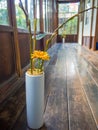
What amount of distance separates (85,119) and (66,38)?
35.8ft

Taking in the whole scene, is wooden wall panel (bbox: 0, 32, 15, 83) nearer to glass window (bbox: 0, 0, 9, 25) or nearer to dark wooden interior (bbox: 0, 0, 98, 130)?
dark wooden interior (bbox: 0, 0, 98, 130)

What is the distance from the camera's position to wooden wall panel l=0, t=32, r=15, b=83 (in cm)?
153

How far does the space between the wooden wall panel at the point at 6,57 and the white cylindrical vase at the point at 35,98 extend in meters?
0.63

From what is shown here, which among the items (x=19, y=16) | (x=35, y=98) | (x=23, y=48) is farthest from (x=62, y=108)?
(x=19, y=16)

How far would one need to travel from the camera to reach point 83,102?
1420 mm

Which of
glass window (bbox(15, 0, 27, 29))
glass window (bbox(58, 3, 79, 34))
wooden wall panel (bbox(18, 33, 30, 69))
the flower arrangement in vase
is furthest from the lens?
glass window (bbox(58, 3, 79, 34))

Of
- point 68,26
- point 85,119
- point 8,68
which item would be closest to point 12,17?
point 8,68

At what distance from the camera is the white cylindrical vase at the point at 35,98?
0.95 metres

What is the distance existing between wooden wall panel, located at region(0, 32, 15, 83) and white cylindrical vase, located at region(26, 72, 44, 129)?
635 millimetres

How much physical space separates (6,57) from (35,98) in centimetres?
79

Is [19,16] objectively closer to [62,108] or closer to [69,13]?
[62,108]

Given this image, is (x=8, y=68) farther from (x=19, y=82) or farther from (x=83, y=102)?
(x=83, y=102)

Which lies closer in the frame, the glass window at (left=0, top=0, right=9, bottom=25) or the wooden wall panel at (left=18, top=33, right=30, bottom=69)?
the glass window at (left=0, top=0, right=9, bottom=25)

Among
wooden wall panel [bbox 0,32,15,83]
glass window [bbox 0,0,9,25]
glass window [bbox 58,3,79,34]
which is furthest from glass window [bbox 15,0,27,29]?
glass window [bbox 58,3,79,34]
